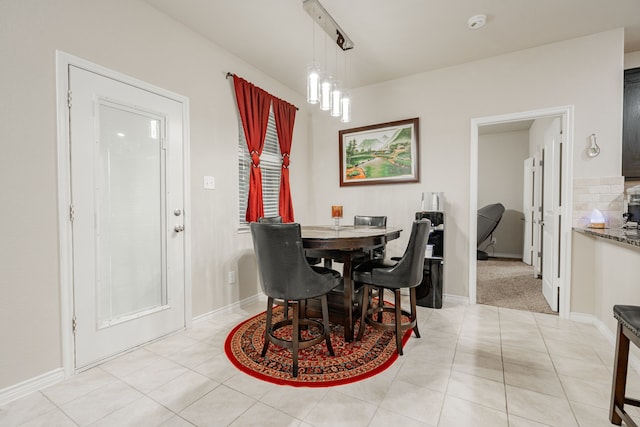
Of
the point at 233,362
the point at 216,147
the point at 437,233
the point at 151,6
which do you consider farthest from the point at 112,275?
the point at 437,233

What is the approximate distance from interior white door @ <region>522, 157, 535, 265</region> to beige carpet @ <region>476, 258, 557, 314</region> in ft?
0.80

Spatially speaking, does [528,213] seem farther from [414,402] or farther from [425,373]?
[414,402]

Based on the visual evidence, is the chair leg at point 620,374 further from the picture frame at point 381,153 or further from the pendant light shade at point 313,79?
the picture frame at point 381,153

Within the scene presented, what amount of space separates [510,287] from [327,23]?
12.9 feet

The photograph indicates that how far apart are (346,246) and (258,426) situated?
111 centimetres

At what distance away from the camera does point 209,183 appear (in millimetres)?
2865

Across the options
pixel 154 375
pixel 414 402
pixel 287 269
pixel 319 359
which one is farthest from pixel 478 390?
pixel 154 375

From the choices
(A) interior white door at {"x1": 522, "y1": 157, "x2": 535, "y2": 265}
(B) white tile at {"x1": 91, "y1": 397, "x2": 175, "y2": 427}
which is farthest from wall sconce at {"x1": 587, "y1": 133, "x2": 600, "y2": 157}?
(B) white tile at {"x1": 91, "y1": 397, "x2": 175, "y2": 427}

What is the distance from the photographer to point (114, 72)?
6.92 ft

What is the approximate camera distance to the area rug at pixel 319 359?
183cm

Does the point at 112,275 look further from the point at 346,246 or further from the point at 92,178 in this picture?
the point at 346,246

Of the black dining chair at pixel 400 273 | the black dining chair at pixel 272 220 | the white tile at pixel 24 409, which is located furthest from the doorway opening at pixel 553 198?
the white tile at pixel 24 409

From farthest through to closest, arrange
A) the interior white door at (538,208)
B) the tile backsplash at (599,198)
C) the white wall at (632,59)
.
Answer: the interior white door at (538,208) < the white wall at (632,59) < the tile backsplash at (599,198)

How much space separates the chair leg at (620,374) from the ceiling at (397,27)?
97.0 inches
